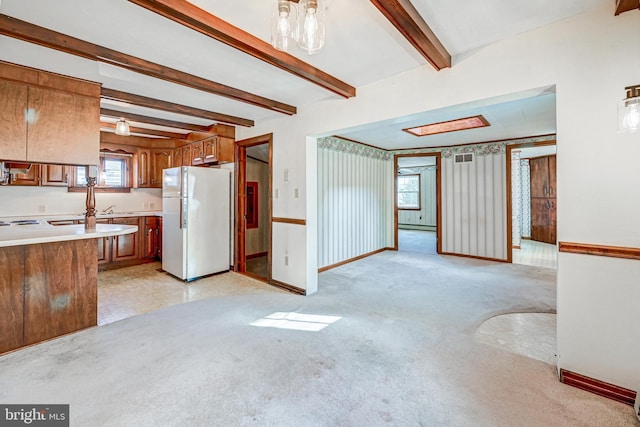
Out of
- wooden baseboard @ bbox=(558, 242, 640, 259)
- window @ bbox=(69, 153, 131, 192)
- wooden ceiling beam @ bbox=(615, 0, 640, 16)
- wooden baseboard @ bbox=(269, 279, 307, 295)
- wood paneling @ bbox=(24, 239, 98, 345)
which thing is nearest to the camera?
wooden ceiling beam @ bbox=(615, 0, 640, 16)

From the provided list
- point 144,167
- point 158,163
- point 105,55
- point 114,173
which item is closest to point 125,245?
point 114,173

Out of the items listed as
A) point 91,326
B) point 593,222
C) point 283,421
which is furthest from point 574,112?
point 91,326

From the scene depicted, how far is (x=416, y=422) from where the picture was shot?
1.57 metres

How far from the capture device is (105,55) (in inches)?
89.0

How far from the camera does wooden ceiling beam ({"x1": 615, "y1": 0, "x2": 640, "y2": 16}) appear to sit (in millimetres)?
1603

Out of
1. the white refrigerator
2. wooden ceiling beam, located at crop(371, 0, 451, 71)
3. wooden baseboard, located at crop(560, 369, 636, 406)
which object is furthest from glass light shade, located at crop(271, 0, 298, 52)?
the white refrigerator

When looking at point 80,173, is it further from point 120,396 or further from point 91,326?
point 120,396

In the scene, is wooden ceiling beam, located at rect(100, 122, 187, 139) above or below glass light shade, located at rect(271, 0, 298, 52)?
above

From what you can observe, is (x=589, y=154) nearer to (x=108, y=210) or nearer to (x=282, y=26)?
(x=282, y=26)

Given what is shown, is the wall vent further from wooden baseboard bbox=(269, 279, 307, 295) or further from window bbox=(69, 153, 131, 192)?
window bbox=(69, 153, 131, 192)

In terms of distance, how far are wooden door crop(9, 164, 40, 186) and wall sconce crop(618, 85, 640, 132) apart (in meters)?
6.56

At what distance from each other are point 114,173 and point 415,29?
572 centimetres

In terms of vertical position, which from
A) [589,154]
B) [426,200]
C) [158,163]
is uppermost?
[158,163]

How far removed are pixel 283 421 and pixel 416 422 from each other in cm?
74
